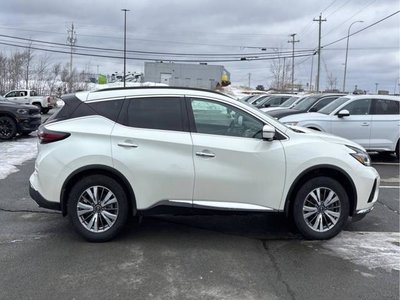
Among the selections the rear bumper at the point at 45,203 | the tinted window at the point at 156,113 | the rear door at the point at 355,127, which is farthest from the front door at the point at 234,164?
the rear door at the point at 355,127

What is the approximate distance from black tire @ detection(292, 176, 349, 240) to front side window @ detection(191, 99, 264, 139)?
894mm

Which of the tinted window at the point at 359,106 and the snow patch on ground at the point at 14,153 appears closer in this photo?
the snow patch on ground at the point at 14,153

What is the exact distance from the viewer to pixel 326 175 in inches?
223

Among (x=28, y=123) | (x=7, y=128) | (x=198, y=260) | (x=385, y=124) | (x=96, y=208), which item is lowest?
(x=198, y=260)

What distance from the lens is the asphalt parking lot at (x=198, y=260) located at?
426 centimetres

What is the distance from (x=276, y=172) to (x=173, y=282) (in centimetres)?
182

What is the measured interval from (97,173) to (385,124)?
9.42 meters

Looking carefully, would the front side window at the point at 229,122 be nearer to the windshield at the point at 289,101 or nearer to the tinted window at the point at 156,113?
the tinted window at the point at 156,113

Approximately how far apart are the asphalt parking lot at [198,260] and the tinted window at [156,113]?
1.39 metres

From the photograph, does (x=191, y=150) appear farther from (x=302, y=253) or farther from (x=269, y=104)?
(x=269, y=104)

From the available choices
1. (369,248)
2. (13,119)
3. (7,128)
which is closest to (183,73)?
(13,119)

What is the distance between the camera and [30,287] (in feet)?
13.9

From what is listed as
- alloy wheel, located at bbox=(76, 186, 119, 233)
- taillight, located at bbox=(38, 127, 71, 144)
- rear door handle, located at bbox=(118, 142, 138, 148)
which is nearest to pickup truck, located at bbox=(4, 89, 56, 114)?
taillight, located at bbox=(38, 127, 71, 144)

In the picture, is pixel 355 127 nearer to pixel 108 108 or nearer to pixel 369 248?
pixel 369 248
